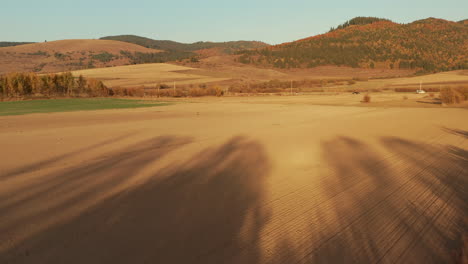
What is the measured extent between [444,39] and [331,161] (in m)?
120

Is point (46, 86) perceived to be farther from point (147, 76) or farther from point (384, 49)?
Result: point (384, 49)

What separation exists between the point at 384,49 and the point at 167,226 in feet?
368

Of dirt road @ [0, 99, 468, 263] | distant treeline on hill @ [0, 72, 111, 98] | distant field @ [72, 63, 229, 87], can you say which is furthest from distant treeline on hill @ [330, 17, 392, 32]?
dirt road @ [0, 99, 468, 263]

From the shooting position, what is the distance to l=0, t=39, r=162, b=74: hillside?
123 m

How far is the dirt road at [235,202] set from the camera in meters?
4.16

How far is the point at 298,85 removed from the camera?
75312 millimetres

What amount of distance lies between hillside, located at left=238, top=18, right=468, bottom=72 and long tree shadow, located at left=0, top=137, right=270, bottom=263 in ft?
330

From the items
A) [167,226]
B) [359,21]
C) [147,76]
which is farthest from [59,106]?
[359,21]

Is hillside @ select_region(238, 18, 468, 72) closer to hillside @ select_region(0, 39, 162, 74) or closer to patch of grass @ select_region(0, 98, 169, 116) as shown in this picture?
hillside @ select_region(0, 39, 162, 74)

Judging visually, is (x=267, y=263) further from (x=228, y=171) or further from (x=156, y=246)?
(x=228, y=171)

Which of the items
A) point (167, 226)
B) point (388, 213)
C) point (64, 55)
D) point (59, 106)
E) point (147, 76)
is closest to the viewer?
point (167, 226)

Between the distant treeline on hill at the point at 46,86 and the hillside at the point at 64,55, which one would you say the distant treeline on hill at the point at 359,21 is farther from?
the distant treeline on hill at the point at 46,86

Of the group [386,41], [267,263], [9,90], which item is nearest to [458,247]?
[267,263]

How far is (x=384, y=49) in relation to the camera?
341ft
